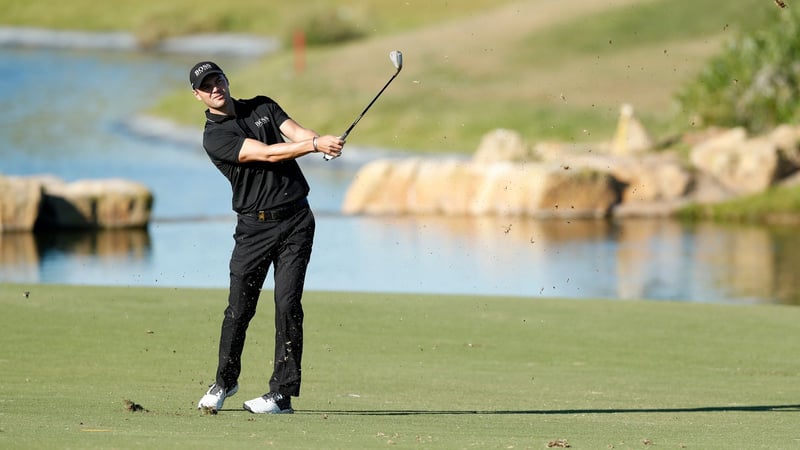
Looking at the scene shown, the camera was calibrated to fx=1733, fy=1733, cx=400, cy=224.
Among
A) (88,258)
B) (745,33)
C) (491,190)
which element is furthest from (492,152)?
(88,258)

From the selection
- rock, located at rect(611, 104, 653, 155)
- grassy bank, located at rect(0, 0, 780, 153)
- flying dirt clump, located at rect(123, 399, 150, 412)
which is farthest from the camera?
grassy bank, located at rect(0, 0, 780, 153)

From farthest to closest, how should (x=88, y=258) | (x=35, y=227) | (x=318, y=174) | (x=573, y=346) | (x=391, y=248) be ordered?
(x=318, y=174) < (x=35, y=227) < (x=391, y=248) < (x=88, y=258) < (x=573, y=346)

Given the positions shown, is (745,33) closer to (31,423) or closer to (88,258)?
(88,258)

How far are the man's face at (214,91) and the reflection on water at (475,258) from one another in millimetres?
11041

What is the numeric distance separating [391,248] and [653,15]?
133 ft

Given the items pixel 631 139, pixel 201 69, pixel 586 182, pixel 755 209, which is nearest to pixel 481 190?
pixel 586 182

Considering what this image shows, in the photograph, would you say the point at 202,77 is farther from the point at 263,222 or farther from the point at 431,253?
the point at 431,253

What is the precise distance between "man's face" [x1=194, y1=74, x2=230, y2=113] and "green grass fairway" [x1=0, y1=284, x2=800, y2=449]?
156 cm

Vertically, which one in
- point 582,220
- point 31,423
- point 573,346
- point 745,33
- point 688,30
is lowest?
point 31,423

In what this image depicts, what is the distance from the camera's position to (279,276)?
8.91m

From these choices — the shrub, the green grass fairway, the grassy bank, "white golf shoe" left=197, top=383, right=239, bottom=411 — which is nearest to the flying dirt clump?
the green grass fairway

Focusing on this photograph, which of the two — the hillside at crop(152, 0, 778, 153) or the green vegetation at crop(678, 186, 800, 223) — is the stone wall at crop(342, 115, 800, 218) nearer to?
the green vegetation at crop(678, 186, 800, 223)

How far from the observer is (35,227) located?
29281 millimetres

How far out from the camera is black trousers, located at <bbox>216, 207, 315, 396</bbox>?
886 centimetres
